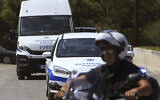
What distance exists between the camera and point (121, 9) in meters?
51.9

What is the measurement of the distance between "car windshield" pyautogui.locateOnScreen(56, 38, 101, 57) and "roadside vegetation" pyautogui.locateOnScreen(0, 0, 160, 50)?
104 ft

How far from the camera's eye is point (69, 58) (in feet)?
42.5

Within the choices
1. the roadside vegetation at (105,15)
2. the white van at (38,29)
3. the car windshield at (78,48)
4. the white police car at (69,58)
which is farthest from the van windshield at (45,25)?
the roadside vegetation at (105,15)

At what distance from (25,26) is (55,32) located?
Result: 3.45ft

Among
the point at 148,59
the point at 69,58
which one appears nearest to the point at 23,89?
the point at 69,58

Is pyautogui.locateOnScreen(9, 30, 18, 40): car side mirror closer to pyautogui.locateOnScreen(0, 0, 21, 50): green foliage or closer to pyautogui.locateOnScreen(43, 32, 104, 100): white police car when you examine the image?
pyautogui.locateOnScreen(43, 32, 104, 100): white police car

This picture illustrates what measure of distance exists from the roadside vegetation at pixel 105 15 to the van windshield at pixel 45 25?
25.1 m

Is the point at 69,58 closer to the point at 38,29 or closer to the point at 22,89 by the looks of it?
the point at 22,89

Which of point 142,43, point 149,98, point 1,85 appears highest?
point 149,98

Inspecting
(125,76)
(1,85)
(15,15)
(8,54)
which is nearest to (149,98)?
(125,76)

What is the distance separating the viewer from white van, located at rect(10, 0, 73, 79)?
19078 millimetres

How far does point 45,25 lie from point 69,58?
7.47 meters

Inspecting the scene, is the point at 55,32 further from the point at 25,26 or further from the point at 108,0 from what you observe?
the point at 108,0

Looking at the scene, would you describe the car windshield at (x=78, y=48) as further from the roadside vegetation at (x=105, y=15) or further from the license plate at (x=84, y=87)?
the roadside vegetation at (x=105, y=15)
